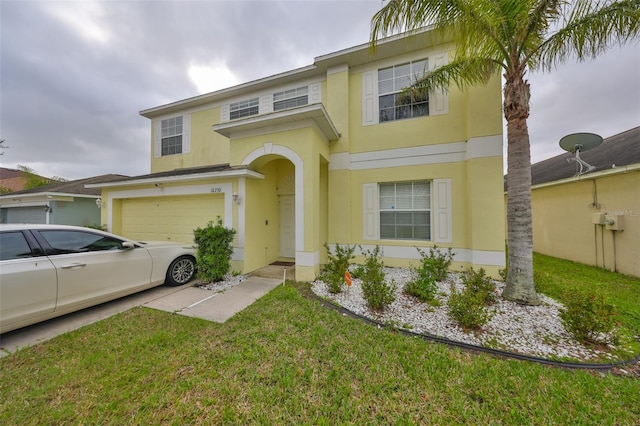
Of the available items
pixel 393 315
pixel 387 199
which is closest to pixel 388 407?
pixel 393 315

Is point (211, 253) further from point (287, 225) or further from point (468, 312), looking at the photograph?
point (468, 312)

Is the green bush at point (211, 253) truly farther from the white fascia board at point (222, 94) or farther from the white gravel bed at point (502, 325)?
the white fascia board at point (222, 94)

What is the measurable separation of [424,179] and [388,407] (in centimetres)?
575

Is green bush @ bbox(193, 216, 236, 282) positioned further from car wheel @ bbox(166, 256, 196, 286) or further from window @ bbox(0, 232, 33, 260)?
window @ bbox(0, 232, 33, 260)

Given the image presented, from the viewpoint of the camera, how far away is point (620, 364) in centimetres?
257

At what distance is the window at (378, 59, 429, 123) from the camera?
21.2 ft

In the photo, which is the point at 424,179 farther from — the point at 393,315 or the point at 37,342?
the point at 37,342

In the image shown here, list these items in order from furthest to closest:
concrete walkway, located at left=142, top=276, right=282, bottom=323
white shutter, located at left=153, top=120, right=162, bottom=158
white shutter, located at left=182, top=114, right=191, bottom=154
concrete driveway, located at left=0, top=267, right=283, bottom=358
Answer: white shutter, located at left=153, top=120, right=162, bottom=158, white shutter, located at left=182, top=114, right=191, bottom=154, concrete walkway, located at left=142, top=276, right=282, bottom=323, concrete driveway, located at left=0, top=267, right=283, bottom=358


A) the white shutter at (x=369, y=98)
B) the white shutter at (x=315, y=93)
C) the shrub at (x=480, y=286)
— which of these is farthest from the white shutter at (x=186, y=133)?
the shrub at (x=480, y=286)

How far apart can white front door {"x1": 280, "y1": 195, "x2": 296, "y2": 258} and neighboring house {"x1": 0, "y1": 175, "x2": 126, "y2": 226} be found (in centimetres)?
809

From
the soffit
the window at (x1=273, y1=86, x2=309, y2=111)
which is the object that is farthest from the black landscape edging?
the window at (x1=273, y1=86, x2=309, y2=111)

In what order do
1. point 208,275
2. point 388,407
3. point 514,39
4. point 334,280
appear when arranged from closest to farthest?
point 388,407 < point 514,39 < point 334,280 < point 208,275

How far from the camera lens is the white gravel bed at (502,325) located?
2.85 m

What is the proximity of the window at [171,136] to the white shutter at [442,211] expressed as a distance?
10615mm
